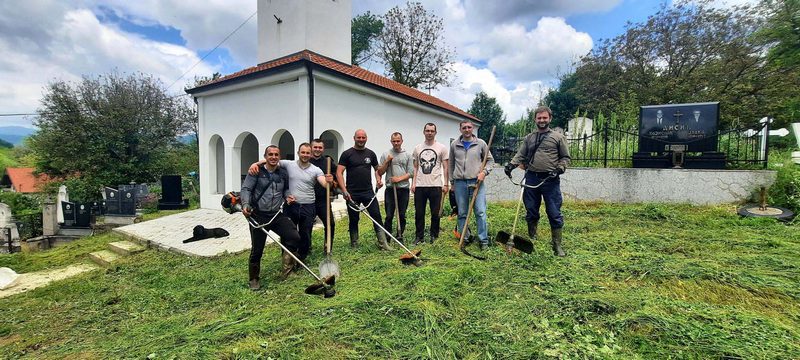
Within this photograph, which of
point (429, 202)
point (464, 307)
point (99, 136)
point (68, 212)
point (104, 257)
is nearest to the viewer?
point (464, 307)

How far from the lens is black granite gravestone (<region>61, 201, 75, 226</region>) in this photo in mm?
10344

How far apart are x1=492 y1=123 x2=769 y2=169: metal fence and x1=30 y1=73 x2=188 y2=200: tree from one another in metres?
18.0

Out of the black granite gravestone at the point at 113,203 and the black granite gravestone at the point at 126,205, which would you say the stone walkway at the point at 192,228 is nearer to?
the black granite gravestone at the point at 126,205

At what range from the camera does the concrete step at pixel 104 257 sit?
233 inches

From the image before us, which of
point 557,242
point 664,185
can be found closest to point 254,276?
point 557,242

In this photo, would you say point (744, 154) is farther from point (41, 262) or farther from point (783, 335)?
point (41, 262)

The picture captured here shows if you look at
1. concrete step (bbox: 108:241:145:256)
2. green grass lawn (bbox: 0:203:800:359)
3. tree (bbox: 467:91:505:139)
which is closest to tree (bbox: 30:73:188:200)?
concrete step (bbox: 108:241:145:256)

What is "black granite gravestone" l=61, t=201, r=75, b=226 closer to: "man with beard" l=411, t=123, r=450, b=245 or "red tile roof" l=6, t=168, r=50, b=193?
"man with beard" l=411, t=123, r=450, b=245

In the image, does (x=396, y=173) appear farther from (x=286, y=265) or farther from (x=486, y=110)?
(x=486, y=110)

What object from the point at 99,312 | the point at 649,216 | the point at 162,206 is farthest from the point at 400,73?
the point at 99,312

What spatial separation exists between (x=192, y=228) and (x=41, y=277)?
2.50 meters

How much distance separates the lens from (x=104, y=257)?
6.14m

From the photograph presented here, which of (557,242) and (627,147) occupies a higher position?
(627,147)

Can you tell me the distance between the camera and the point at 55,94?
16812mm
